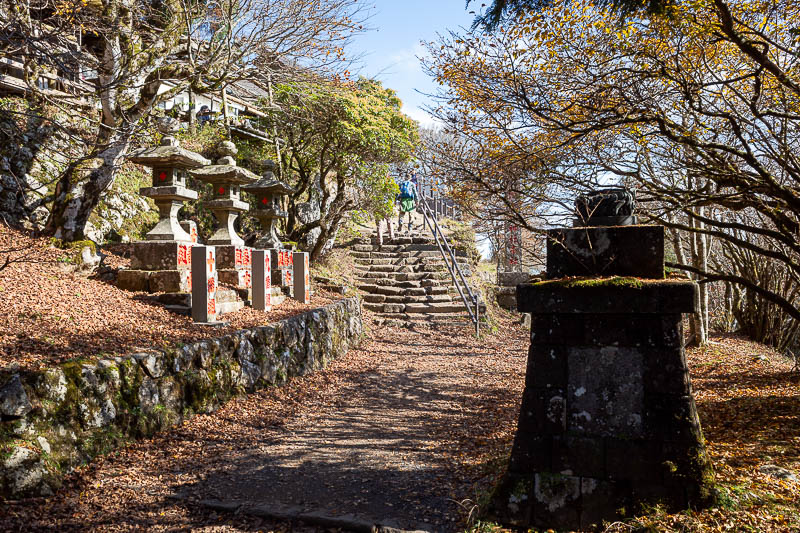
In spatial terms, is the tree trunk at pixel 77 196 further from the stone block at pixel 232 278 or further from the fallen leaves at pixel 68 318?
the stone block at pixel 232 278

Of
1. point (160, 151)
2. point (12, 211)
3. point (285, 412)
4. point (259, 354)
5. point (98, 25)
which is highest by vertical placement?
point (98, 25)

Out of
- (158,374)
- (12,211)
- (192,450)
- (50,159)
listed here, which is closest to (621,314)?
(192,450)

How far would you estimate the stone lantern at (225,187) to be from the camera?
30.3 ft

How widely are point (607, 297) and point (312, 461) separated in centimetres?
296

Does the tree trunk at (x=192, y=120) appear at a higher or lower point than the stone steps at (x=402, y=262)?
higher

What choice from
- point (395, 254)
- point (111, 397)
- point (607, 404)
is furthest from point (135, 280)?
point (395, 254)

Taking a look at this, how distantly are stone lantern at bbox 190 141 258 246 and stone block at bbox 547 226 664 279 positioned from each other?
737 centimetres

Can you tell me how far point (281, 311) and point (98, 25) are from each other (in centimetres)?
570

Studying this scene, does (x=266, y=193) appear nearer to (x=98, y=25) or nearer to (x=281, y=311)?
(x=281, y=311)

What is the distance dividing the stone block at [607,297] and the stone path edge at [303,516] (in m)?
1.61

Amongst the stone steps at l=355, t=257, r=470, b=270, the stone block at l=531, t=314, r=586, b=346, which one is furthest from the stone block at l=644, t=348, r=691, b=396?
the stone steps at l=355, t=257, r=470, b=270

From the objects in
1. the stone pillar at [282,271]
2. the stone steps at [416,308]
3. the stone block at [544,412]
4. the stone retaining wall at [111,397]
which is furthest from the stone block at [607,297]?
the stone steps at [416,308]

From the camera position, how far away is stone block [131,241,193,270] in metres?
7.63

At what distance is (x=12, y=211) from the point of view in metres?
9.31
